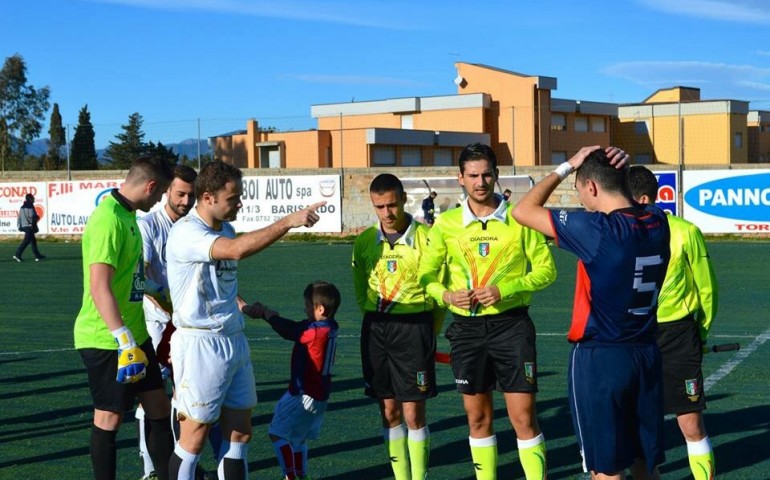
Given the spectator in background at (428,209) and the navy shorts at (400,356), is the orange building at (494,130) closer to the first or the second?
the spectator in background at (428,209)

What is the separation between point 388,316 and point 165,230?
66.2 inches

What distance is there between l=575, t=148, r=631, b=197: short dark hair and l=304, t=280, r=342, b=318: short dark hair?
216 centimetres

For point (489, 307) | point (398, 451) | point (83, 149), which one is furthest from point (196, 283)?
point (83, 149)

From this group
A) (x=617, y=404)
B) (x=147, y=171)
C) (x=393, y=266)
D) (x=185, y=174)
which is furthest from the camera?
(x=185, y=174)

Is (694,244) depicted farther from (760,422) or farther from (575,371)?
(760,422)

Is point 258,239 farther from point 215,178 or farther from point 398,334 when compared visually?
point 398,334

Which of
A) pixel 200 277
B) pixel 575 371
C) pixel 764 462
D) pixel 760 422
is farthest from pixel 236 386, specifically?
pixel 760 422

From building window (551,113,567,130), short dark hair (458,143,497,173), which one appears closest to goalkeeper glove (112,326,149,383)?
short dark hair (458,143,497,173)

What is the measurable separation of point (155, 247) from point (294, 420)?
1.50 meters

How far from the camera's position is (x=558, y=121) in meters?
55.1

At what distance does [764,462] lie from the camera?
6.70m

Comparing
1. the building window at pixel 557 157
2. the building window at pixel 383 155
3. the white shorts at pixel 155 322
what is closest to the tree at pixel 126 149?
the building window at pixel 383 155

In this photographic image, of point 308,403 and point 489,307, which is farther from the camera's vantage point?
point 308,403

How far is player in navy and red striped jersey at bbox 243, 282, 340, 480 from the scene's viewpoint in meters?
6.14
